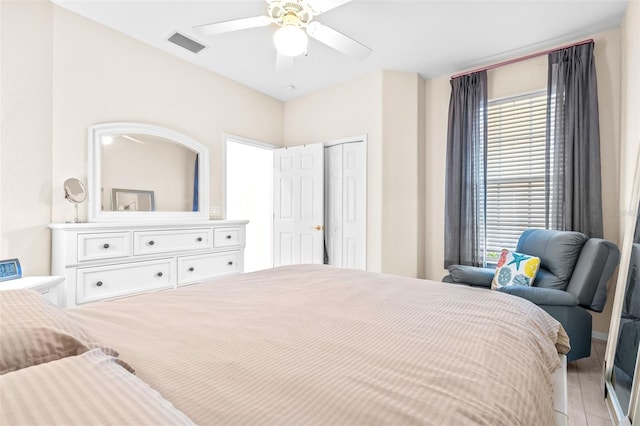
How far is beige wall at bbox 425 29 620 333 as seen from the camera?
2.74 metres

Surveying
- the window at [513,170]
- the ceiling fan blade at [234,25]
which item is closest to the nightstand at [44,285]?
the ceiling fan blade at [234,25]

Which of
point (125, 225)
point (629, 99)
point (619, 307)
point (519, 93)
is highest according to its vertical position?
point (519, 93)

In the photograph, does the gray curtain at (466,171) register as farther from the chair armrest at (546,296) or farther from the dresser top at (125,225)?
the dresser top at (125,225)

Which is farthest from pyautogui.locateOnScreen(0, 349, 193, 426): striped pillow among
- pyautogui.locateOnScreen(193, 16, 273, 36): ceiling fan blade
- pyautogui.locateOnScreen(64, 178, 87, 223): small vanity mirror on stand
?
pyautogui.locateOnScreen(64, 178, 87, 223): small vanity mirror on stand

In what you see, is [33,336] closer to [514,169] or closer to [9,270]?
[9,270]

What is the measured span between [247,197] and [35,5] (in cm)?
372

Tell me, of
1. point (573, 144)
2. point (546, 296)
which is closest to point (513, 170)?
point (573, 144)

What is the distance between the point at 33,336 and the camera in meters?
0.67

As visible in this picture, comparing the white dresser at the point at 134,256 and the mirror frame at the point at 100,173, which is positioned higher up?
the mirror frame at the point at 100,173

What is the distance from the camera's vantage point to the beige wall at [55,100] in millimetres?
2244

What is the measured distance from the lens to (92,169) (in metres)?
2.68

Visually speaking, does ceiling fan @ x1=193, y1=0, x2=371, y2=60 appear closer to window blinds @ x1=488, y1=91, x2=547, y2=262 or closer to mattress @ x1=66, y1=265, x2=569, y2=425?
mattress @ x1=66, y1=265, x2=569, y2=425

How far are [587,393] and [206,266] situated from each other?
312 centimetres

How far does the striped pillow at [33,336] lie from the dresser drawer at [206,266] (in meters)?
2.22
